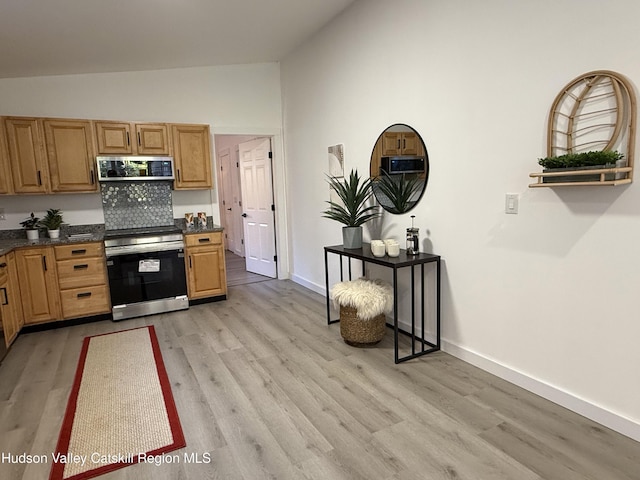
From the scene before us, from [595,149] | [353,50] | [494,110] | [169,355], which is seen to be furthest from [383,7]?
[169,355]

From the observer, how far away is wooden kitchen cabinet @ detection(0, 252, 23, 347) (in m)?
3.21

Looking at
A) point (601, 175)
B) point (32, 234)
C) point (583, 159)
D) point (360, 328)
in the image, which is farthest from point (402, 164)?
point (32, 234)

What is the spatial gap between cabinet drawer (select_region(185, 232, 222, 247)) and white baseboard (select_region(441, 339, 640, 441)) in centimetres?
276

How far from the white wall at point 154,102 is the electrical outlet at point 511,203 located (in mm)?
3660

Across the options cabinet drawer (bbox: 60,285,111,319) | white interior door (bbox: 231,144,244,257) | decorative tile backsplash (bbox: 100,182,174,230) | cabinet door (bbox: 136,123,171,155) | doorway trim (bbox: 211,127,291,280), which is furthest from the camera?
white interior door (bbox: 231,144,244,257)

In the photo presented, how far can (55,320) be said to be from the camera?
388 cm

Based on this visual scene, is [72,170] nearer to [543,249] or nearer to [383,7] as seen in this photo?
[383,7]

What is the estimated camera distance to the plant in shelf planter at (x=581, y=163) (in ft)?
6.08

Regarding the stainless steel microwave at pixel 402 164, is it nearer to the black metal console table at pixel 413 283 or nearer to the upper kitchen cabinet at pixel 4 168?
the black metal console table at pixel 413 283

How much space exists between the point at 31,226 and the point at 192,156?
6.00ft

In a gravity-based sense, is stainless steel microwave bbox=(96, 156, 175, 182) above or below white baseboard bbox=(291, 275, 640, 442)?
above

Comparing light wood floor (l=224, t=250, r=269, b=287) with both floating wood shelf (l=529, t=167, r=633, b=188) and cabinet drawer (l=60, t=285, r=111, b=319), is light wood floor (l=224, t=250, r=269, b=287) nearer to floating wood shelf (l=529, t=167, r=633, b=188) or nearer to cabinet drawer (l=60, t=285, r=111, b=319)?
cabinet drawer (l=60, t=285, r=111, b=319)

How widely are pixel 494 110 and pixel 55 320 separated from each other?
14.3 ft

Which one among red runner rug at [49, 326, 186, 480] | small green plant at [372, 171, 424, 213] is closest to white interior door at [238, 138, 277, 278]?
small green plant at [372, 171, 424, 213]
